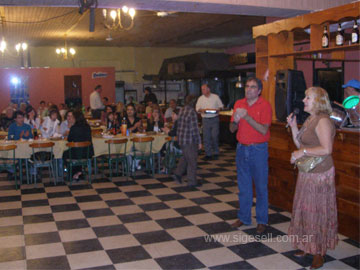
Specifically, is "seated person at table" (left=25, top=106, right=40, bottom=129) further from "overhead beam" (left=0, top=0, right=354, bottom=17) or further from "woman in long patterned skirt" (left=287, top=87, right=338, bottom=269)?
"woman in long patterned skirt" (left=287, top=87, right=338, bottom=269)

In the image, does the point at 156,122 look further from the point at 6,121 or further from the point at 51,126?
the point at 6,121

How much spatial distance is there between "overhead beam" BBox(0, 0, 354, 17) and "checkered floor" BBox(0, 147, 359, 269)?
9.66 ft

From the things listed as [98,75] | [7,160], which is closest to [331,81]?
[7,160]

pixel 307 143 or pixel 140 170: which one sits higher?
pixel 307 143

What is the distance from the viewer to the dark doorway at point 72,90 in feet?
52.0

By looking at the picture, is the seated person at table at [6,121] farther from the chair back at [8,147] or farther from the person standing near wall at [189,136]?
the person standing near wall at [189,136]

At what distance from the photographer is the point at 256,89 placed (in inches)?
178

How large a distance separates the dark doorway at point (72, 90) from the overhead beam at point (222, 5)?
374 inches

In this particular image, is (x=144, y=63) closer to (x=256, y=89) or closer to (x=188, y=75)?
(x=188, y=75)

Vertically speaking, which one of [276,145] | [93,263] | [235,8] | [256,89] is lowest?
[93,263]

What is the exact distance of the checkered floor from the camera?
3992 mm

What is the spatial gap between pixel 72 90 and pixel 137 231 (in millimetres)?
12025

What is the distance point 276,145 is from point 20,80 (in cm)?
1232

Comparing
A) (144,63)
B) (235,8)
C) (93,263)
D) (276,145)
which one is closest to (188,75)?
(144,63)
